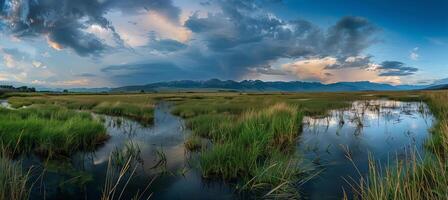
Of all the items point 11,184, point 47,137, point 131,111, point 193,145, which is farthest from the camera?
point 131,111

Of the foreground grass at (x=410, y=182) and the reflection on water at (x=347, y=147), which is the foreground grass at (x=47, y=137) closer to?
the reflection on water at (x=347, y=147)

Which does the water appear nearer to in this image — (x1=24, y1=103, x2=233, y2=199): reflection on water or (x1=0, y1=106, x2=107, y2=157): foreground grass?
(x1=24, y1=103, x2=233, y2=199): reflection on water

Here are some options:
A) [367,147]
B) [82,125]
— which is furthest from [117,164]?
[367,147]

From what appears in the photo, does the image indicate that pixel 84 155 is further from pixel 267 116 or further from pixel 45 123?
pixel 267 116

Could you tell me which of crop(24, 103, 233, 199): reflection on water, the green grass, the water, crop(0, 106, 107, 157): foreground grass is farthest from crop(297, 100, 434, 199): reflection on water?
crop(0, 106, 107, 157): foreground grass

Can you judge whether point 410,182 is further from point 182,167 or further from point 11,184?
point 11,184

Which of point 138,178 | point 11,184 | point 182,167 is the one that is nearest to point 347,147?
point 182,167

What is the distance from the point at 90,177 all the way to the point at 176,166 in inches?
107

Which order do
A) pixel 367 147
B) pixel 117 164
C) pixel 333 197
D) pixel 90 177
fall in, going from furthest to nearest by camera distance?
pixel 367 147
pixel 117 164
pixel 90 177
pixel 333 197

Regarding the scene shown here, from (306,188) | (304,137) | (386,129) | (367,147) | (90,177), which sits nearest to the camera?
(306,188)

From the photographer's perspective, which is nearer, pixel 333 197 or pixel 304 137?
pixel 333 197

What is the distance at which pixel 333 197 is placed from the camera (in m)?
7.43

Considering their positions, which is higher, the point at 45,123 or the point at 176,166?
the point at 45,123

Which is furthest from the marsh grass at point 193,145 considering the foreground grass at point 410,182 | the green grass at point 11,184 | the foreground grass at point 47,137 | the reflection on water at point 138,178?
the green grass at point 11,184
